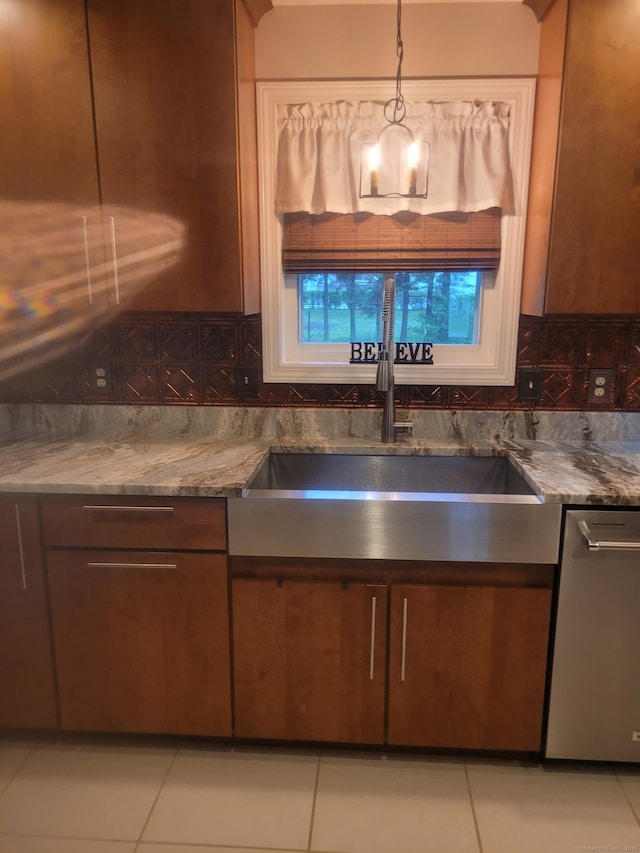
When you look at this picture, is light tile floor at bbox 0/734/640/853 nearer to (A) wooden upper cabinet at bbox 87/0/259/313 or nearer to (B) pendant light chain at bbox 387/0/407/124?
(A) wooden upper cabinet at bbox 87/0/259/313

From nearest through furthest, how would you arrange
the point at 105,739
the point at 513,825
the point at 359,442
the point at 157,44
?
the point at 513,825
the point at 157,44
the point at 105,739
the point at 359,442

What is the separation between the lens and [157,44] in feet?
5.31

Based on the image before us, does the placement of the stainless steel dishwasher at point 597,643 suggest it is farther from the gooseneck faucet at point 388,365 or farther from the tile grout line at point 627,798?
the gooseneck faucet at point 388,365

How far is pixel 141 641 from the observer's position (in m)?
1.68

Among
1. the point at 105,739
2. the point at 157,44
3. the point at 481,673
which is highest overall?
the point at 157,44

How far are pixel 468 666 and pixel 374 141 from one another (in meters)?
1.81

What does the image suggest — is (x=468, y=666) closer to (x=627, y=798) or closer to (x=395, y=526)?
(x=395, y=526)

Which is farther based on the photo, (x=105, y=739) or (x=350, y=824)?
→ (x=105, y=739)

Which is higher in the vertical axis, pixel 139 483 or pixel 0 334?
pixel 0 334

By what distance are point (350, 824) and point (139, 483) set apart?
1.15 meters

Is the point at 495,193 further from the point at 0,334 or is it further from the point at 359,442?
the point at 0,334

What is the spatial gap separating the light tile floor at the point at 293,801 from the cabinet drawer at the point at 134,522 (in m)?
0.74

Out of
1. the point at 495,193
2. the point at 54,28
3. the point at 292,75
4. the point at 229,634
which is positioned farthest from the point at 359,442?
the point at 54,28

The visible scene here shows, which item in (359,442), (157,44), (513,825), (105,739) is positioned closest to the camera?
(513,825)
